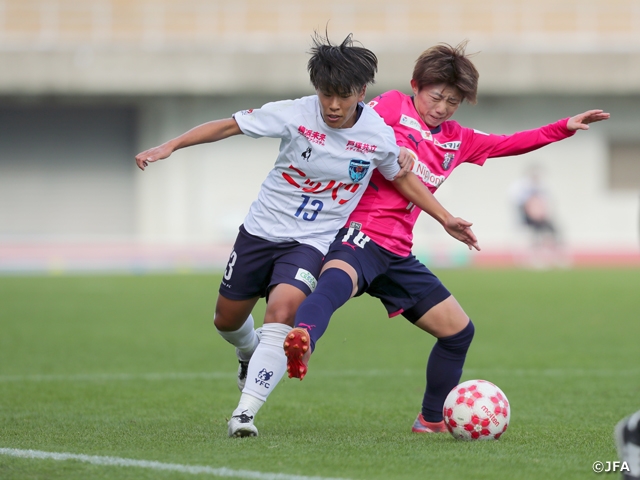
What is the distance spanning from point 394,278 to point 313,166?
775 mm

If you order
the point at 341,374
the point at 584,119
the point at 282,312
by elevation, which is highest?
the point at 584,119

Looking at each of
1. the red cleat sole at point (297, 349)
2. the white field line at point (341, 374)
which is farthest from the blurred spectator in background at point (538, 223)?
the red cleat sole at point (297, 349)

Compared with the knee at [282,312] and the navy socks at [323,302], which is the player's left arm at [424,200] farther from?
the knee at [282,312]

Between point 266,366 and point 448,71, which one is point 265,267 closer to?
point 266,366

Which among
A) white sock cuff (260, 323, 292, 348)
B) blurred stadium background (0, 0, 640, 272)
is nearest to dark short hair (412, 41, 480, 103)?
white sock cuff (260, 323, 292, 348)

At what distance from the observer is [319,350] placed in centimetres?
1002

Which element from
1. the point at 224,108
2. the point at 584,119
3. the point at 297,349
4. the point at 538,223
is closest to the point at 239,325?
the point at 297,349

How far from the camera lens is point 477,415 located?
5070 mm

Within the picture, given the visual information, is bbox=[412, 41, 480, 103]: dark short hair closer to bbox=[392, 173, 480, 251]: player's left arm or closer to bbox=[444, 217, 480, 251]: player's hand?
bbox=[392, 173, 480, 251]: player's left arm

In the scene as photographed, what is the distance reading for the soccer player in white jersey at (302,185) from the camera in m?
5.00

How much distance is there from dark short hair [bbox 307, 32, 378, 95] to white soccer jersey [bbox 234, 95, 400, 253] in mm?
266

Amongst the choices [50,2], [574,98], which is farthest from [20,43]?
[574,98]

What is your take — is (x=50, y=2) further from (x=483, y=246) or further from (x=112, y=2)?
(x=483, y=246)

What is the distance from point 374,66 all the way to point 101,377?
4034 mm
